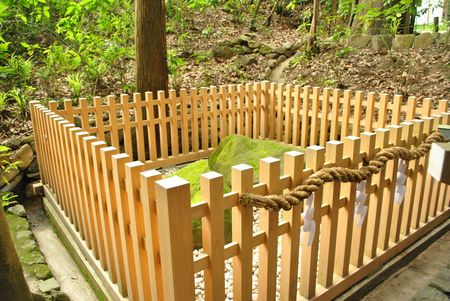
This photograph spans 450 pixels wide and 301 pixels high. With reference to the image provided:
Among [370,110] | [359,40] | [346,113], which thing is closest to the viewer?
[370,110]

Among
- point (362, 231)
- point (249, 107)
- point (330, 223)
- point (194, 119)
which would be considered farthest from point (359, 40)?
point (330, 223)

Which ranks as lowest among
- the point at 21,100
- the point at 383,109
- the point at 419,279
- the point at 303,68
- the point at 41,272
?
the point at 419,279

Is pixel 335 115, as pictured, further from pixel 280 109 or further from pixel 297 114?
pixel 280 109

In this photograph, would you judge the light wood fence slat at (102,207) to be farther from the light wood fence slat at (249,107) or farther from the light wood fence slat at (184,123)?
the light wood fence slat at (249,107)

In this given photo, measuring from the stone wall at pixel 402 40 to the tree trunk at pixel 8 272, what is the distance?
7796 millimetres

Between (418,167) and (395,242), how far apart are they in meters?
0.69

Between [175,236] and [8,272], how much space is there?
0.86m

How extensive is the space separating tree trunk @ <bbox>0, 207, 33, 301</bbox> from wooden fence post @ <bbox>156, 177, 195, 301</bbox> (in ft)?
2.45

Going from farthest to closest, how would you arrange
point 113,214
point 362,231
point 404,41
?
1. point 404,41
2. point 362,231
3. point 113,214

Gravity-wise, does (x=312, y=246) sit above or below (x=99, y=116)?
below

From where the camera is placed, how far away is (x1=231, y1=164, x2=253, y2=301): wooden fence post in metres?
1.75

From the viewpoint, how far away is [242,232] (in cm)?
183

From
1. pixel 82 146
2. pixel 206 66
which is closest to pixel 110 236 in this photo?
pixel 82 146

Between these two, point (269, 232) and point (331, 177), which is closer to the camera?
point (269, 232)
